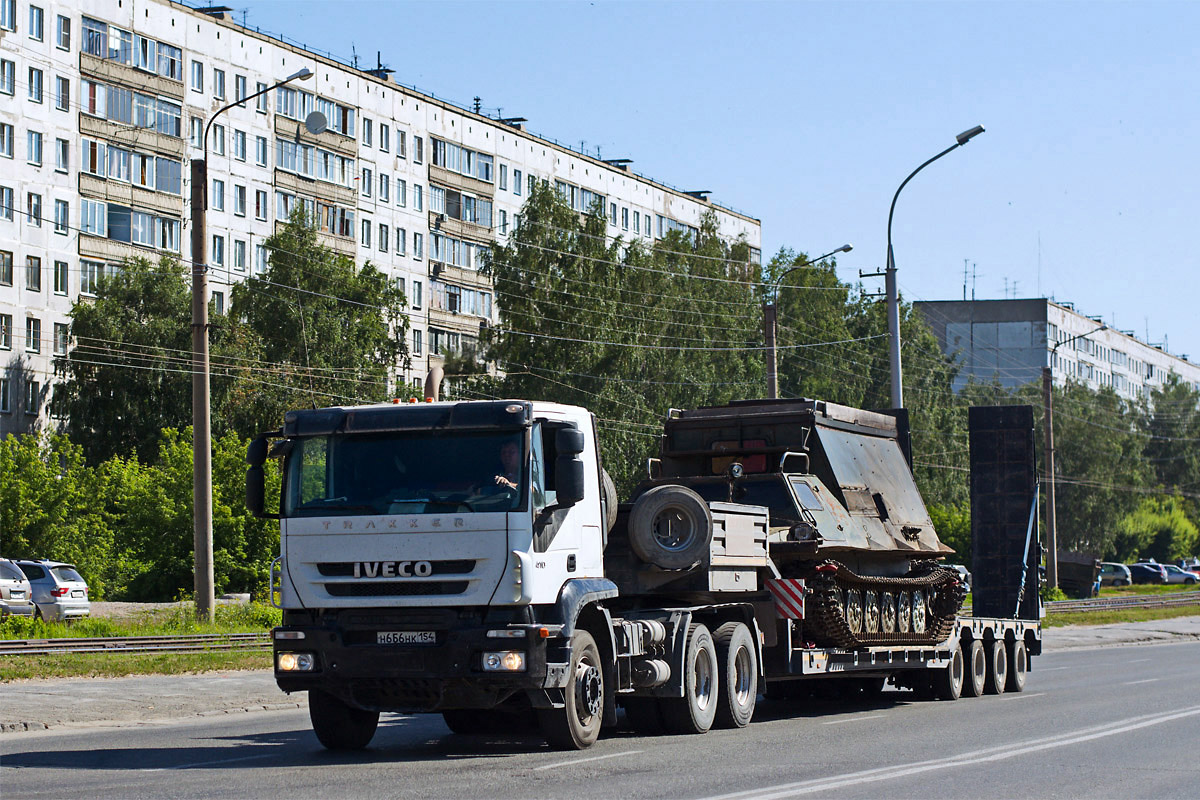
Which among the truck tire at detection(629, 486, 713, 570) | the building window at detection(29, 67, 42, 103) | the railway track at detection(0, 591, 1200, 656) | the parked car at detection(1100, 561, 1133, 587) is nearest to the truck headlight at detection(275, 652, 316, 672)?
the truck tire at detection(629, 486, 713, 570)

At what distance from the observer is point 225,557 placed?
40.8 metres

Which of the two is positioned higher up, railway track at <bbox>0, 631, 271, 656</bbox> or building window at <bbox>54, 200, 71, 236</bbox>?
building window at <bbox>54, 200, 71, 236</bbox>

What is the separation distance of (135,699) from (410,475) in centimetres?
864

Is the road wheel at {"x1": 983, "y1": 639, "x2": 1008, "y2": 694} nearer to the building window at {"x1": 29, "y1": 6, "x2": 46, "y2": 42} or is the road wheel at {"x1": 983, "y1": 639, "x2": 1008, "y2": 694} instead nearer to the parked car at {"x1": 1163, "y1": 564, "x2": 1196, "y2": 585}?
the building window at {"x1": 29, "y1": 6, "x2": 46, "y2": 42}

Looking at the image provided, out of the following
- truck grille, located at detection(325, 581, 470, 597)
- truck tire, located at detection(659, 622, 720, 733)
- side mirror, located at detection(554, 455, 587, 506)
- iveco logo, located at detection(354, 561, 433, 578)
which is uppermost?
side mirror, located at detection(554, 455, 587, 506)

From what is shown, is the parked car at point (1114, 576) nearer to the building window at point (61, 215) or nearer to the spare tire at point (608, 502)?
the building window at point (61, 215)

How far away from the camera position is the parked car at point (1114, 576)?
80.9 m

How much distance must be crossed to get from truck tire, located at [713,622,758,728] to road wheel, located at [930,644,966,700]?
5341 millimetres

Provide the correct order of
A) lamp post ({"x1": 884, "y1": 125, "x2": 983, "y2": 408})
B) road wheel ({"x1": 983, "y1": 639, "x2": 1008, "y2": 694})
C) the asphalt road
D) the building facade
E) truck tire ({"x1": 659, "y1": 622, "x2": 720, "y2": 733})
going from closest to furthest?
1. the asphalt road
2. truck tire ({"x1": 659, "y1": 622, "x2": 720, "y2": 733})
3. road wheel ({"x1": 983, "y1": 639, "x2": 1008, "y2": 694})
4. lamp post ({"x1": 884, "y1": 125, "x2": 983, "y2": 408})
5. the building facade

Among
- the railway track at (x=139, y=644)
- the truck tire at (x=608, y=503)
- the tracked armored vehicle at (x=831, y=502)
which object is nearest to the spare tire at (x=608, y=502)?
the truck tire at (x=608, y=503)

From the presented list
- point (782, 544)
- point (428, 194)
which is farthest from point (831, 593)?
point (428, 194)

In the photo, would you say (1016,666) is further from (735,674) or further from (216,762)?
(216,762)

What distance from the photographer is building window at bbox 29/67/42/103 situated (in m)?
57.7

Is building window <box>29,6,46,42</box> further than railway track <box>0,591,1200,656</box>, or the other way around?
building window <box>29,6,46,42</box>
